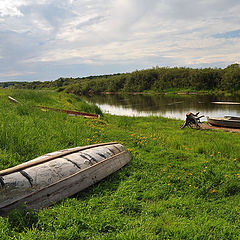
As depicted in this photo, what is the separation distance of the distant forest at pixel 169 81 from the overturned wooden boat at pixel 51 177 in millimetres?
46779

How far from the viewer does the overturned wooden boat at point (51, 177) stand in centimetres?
288

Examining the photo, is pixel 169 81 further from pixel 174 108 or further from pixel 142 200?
pixel 142 200

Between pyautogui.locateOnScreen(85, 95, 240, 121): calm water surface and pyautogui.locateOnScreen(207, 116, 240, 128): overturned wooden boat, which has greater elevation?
pyautogui.locateOnScreen(85, 95, 240, 121): calm water surface

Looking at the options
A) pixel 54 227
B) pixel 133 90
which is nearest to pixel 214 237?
pixel 54 227

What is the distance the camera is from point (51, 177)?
3.27 metres

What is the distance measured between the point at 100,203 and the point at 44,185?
945 millimetres

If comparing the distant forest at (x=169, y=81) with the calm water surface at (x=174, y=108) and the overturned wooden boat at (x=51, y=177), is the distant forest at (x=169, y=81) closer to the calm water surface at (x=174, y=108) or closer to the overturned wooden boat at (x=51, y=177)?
the calm water surface at (x=174, y=108)

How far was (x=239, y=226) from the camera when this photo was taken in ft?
9.61

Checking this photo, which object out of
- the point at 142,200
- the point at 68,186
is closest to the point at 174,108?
the point at 142,200

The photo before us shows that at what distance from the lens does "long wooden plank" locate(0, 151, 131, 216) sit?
2.96 meters

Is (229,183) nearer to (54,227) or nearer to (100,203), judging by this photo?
(100,203)

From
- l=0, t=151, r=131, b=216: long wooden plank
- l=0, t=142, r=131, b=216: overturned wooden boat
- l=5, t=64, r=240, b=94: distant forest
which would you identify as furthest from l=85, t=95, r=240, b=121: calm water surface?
l=5, t=64, r=240, b=94: distant forest

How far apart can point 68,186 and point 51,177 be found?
335 mm

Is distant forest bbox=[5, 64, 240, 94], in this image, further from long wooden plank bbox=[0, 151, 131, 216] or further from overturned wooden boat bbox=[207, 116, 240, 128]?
long wooden plank bbox=[0, 151, 131, 216]
